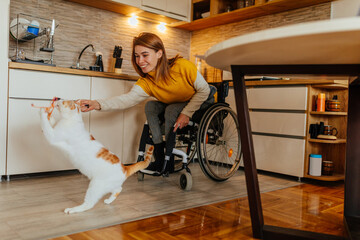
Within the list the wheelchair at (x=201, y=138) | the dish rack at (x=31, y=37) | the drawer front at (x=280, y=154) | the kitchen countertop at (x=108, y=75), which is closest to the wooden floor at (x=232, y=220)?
the wheelchair at (x=201, y=138)

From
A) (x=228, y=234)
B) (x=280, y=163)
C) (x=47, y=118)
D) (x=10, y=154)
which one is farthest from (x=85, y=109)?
(x=280, y=163)

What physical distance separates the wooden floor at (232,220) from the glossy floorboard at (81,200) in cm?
8

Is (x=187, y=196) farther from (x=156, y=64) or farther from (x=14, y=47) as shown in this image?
(x=14, y=47)

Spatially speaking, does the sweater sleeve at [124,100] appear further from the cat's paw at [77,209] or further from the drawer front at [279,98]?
the drawer front at [279,98]

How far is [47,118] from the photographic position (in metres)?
1.48

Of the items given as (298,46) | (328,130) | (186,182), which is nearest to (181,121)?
(186,182)

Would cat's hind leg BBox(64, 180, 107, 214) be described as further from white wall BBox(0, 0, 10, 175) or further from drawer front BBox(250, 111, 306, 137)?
drawer front BBox(250, 111, 306, 137)

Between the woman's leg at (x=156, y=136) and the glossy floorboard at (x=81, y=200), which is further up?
the woman's leg at (x=156, y=136)

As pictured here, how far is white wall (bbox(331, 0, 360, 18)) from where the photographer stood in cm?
264

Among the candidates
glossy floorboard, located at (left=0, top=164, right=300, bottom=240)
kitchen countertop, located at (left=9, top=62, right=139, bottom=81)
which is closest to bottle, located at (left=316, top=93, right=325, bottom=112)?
glossy floorboard, located at (left=0, top=164, right=300, bottom=240)

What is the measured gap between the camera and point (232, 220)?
1464 millimetres

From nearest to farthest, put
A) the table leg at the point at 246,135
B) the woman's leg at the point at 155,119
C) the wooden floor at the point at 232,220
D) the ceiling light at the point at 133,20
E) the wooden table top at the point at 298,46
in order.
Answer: the wooden table top at the point at 298,46 < the table leg at the point at 246,135 < the wooden floor at the point at 232,220 < the woman's leg at the point at 155,119 < the ceiling light at the point at 133,20

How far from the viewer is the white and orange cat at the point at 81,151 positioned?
146 centimetres

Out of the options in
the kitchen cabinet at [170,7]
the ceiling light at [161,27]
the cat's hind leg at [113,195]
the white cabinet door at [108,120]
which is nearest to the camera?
the cat's hind leg at [113,195]
